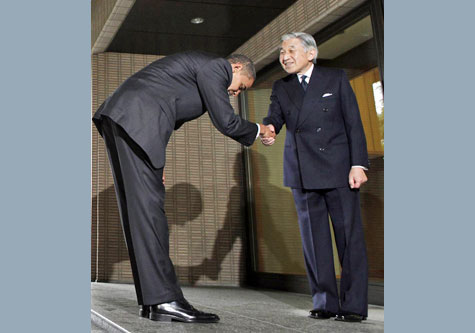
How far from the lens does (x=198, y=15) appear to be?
9.23ft

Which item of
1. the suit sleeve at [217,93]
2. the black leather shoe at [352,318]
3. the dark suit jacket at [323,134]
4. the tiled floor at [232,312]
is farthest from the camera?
the dark suit jacket at [323,134]

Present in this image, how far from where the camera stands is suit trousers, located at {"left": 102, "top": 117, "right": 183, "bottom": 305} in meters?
2.13

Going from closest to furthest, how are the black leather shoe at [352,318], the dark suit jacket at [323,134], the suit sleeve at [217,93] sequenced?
the suit sleeve at [217,93] < the black leather shoe at [352,318] < the dark suit jacket at [323,134]

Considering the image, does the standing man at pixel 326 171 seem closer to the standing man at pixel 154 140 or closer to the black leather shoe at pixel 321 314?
the black leather shoe at pixel 321 314

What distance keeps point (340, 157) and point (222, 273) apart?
888 mm

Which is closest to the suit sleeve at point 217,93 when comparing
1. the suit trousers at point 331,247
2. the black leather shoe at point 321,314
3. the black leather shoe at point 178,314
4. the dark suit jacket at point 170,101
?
the dark suit jacket at point 170,101

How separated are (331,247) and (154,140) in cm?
90

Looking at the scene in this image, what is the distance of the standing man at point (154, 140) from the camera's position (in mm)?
2133

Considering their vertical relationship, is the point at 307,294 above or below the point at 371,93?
below

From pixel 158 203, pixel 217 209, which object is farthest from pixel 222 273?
pixel 158 203

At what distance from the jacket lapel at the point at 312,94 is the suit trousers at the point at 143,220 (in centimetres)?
70

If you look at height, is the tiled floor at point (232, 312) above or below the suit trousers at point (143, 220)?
below

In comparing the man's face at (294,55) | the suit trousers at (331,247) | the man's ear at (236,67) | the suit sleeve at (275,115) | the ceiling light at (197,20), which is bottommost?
the suit trousers at (331,247)

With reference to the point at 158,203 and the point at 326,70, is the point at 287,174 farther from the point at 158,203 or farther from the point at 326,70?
the point at 158,203
